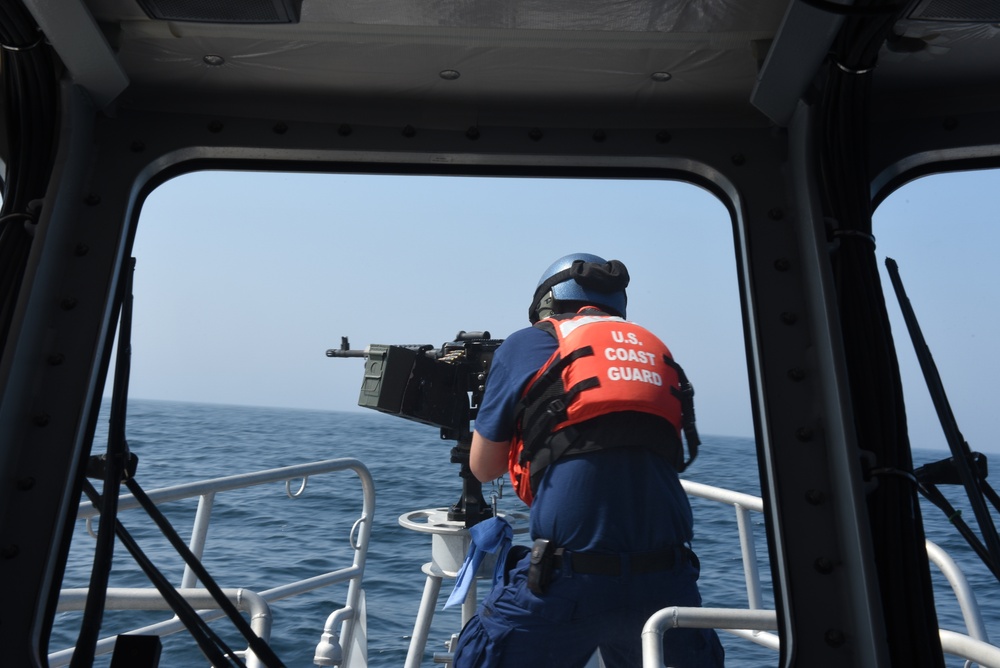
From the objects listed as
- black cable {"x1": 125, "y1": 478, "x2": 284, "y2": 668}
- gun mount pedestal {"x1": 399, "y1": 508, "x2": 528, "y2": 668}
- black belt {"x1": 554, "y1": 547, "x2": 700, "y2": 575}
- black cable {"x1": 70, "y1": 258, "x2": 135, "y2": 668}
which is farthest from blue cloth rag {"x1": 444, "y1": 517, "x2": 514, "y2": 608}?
black cable {"x1": 70, "y1": 258, "x2": 135, "y2": 668}

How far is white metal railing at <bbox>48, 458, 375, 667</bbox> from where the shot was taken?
2.18 m

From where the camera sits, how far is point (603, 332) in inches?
97.8

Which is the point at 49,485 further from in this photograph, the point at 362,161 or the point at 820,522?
the point at 820,522

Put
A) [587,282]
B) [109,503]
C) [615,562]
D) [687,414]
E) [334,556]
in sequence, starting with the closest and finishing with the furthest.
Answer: [109,503] → [615,562] → [687,414] → [587,282] → [334,556]

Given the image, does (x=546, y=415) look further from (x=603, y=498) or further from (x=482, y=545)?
(x=482, y=545)

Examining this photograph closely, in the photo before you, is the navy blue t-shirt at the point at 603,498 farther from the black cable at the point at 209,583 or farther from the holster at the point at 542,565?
the black cable at the point at 209,583

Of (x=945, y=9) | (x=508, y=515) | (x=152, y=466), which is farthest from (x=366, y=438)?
(x=945, y=9)

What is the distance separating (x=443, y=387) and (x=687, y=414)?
4.04 ft

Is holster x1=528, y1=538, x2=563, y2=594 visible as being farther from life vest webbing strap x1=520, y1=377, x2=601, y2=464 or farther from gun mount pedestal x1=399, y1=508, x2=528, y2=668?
gun mount pedestal x1=399, y1=508, x2=528, y2=668

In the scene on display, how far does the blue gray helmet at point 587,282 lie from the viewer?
8.62 feet

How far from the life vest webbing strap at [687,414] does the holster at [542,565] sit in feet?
1.45

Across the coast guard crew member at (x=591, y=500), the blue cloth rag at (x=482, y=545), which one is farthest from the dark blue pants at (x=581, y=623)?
the blue cloth rag at (x=482, y=545)

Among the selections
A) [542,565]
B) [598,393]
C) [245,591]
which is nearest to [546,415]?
[598,393]

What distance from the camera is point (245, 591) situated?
7.32 feet
